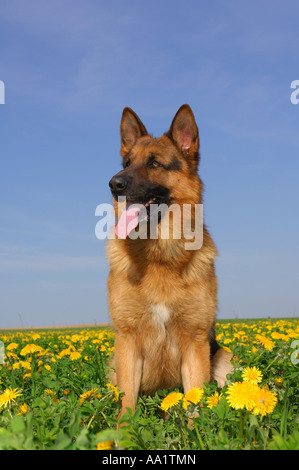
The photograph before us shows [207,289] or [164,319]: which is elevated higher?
[207,289]

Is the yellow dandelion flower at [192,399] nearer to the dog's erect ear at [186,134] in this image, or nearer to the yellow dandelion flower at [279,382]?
the yellow dandelion flower at [279,382]

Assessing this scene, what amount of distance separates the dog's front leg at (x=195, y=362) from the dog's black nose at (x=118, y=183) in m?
1.60

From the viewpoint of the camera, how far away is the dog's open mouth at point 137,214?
4.46 m

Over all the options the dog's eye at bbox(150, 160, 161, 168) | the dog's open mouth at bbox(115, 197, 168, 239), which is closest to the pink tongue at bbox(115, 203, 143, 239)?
the dog's open mouth at bbox(115, 197, 168, 239)

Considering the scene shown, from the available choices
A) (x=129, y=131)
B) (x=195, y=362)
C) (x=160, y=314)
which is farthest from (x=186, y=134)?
(x=195, y=362)

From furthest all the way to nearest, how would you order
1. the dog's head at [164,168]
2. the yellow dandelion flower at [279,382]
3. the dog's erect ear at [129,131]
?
the dog's erect ear at [129,131], the dog's head at [164,168], the yellow dandelion flower at [279,382]

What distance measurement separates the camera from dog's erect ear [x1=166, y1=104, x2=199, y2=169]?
4.70 meters

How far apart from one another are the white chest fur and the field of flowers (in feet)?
2.31

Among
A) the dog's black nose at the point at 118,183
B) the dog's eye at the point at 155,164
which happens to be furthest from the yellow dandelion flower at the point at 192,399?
the dog's eye at the point at 155,164
